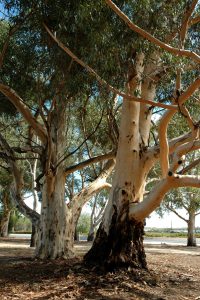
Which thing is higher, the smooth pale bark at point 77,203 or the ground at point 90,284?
the smooth pale bark at point 77,203

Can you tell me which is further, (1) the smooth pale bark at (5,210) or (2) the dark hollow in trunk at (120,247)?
(1) the smooth pale bark at (5,210)

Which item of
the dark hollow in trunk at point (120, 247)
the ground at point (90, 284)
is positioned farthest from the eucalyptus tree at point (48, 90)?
the dark hollow in trunk at point (120, 247)

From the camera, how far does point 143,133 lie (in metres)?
9.84

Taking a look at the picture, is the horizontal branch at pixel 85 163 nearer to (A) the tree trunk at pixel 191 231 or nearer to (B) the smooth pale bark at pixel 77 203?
(B) the smooth pale bark at pixel 77 203

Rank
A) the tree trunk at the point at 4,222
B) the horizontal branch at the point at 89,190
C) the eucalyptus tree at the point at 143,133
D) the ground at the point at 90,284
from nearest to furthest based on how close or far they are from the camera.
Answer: the ground at the point at 90,284
the eucalyptus tree at the point at 143,133
the horizontal branch at the point at 89,190
the tree trunk at the point at 4,222

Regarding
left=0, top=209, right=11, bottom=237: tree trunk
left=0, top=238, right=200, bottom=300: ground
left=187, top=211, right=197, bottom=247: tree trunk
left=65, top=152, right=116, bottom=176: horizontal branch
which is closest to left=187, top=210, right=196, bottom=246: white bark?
left=187, top=211, right=197, bottom=247: tree trunk

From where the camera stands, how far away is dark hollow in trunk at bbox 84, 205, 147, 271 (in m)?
8.44

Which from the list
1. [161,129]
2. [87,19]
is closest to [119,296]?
[161,129]

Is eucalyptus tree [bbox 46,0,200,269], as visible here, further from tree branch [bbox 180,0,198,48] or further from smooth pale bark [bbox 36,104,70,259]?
smooth pale bark [bbox 36,104,70,259]

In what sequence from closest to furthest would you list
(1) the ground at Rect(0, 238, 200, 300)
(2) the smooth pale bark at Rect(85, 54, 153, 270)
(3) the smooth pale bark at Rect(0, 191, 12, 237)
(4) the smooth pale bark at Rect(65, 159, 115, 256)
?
1. (1) the ground at Rect(0, 238, 200, 300)
2. (2) the smooth pale bark at Rect(85, 54, 153, 270)
3. (4) the smooth pale bark at Rect(65, 159, 115, 256)
4. (3) the smooth pale bark at Rect(0, 191, 12, 237)

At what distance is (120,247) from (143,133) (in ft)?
8.63

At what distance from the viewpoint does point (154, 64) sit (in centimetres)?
980

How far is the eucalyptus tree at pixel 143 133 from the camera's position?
7891mm

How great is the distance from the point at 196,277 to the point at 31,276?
136 inches
